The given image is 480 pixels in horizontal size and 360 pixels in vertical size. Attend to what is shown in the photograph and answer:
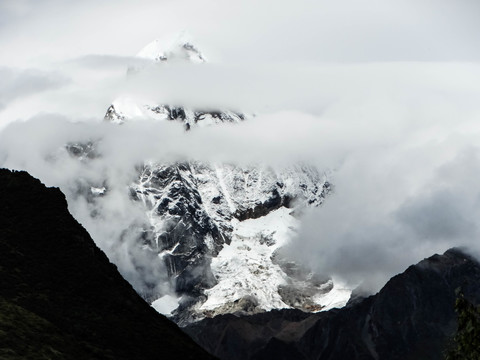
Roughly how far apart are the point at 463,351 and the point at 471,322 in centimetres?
300

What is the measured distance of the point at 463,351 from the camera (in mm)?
117125

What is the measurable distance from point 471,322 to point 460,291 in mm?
3799

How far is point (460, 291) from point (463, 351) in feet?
19.1

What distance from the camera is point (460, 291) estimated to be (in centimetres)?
11900

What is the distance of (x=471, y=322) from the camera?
116 meters
